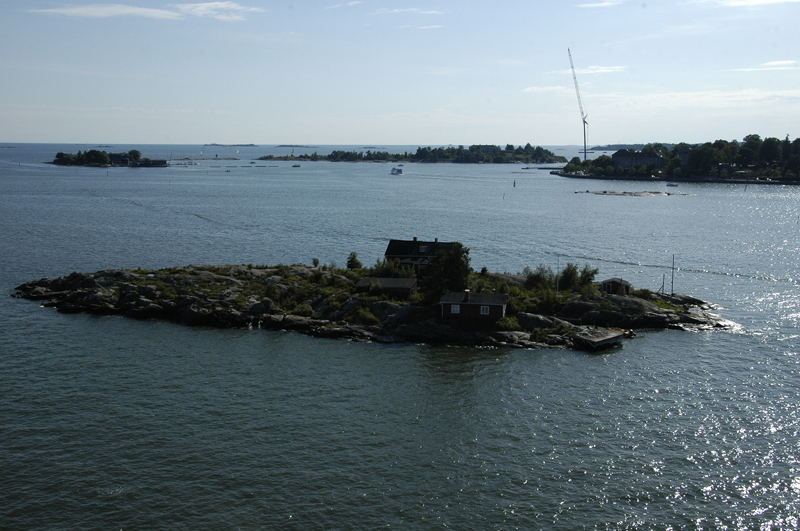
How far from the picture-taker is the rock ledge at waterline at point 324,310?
39.6 meters

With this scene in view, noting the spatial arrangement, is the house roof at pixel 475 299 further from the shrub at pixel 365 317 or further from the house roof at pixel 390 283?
the shrub at pixel 365 317

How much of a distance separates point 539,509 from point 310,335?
21.6 m

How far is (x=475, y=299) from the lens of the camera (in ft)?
133

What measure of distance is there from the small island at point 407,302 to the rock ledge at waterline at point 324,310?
0.24ft

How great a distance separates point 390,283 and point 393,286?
2.36 feet

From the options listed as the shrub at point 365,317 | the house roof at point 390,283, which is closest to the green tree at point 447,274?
the house roof at point 390,283

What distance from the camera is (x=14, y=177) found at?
168625mm

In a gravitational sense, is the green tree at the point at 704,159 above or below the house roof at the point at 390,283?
above

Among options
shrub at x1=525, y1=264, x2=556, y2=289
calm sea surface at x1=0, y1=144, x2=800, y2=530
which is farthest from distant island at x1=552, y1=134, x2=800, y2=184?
shrub at x1=525, y1=264, x2=556, y2=289

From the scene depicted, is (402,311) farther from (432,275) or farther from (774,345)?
(774,345)

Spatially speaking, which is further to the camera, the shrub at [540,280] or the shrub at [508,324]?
the shrub at [540,280]

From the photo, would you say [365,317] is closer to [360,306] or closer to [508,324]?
[360,306]

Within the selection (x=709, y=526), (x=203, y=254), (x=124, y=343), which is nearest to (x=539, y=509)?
(x=709, y=526)

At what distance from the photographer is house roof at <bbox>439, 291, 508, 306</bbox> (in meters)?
40.2
